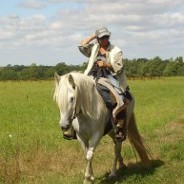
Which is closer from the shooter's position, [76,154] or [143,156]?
[143,156]

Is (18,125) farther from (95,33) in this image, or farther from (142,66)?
(142,66)

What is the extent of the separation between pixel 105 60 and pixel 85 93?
93 cm

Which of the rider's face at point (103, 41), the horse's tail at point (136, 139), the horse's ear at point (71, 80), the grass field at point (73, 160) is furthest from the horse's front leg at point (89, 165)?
the rider's face at point (103, 41)

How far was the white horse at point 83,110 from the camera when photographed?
632 centimetres

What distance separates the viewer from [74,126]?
279 inches

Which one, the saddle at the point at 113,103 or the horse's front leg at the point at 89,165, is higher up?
the saddle at the point at 113,103

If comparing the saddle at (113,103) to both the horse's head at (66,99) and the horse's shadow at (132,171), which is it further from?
the horse's head at (66,99)

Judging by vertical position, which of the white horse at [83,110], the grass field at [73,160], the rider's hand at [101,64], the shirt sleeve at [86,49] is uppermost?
the shirt sleeve at [86,49]

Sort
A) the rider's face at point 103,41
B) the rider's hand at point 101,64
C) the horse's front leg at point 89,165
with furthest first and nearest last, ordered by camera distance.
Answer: the rider's face at point 103,41 → the rider's hand at point 101,64 → the horse's front leg at point 89,165

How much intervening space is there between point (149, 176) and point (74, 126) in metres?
1.76

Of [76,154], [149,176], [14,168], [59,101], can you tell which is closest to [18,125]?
[76,154]

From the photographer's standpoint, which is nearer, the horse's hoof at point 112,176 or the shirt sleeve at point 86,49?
the shirt sleeve at point 86,49

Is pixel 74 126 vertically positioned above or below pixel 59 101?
below

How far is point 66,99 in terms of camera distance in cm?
632
